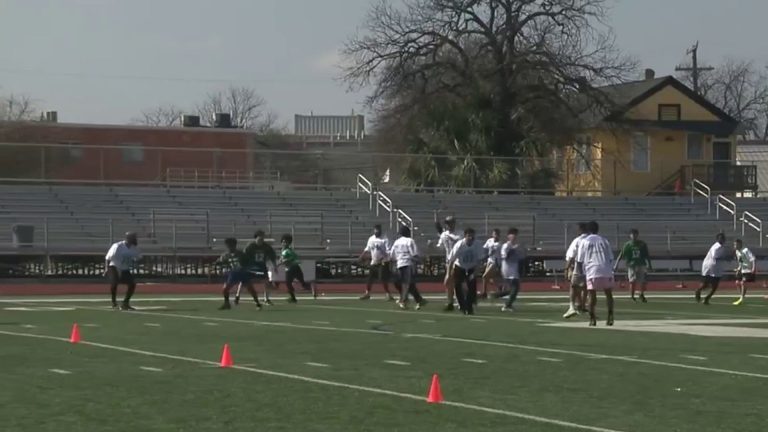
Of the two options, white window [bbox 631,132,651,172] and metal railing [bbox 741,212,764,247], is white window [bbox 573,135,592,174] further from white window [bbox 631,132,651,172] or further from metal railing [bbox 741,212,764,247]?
metal railing [bbox 741,212,764,247]

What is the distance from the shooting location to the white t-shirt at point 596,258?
21.6m

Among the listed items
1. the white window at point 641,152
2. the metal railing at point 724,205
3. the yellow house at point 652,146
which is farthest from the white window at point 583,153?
the metal railing at point 724,205

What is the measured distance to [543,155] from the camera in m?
55.2

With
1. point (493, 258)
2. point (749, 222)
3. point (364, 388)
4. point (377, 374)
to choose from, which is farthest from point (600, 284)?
point (749, 222)

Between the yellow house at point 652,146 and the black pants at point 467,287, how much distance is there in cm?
2596

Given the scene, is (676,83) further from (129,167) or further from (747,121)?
(747,121)

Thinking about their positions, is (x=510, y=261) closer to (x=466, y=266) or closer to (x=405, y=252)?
(x=405, y=252)

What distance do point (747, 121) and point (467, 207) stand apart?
60.9m

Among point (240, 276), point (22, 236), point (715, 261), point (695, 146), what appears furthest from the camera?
point (695, 146)

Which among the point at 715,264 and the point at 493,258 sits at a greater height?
the point at 493,258

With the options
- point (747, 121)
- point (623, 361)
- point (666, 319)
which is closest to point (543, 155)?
point (666, 319)

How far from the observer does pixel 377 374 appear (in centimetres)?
1473

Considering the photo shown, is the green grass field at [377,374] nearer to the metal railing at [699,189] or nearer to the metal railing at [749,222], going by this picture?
the metal railing at [749,222]

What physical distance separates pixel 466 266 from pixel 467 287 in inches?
30.0
